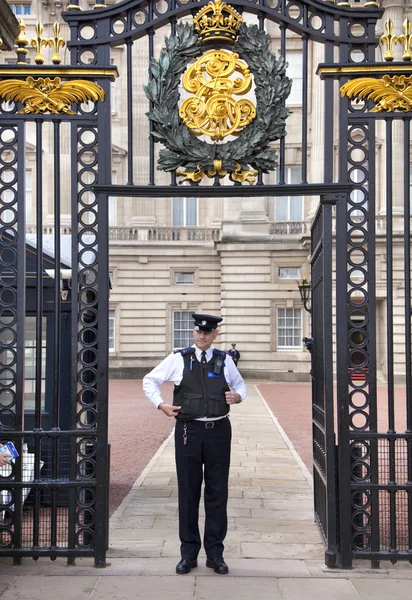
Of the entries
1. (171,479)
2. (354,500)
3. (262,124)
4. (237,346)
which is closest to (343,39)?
Answer: (262,124)

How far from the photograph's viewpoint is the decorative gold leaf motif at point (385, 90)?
7.41 metres

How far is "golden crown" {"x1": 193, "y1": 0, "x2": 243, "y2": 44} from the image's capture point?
7375 millimetres

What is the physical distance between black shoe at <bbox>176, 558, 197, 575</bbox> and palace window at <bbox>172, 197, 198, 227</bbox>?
103 feet

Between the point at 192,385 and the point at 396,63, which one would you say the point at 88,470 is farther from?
the point at 396,63

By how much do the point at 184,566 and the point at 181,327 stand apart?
1191 inches

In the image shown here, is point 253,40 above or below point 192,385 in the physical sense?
above

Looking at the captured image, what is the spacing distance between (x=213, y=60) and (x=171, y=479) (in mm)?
6382

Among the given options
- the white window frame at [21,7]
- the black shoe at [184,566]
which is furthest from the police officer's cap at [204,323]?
the white window frame at [21,7]

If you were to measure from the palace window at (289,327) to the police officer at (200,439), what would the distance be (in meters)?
28.8

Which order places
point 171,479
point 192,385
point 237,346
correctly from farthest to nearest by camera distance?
1. point 237,346
2. point 171,479
3. point 192,385

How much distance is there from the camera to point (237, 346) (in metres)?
35.1

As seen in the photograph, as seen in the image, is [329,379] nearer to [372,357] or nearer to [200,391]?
[372,357]

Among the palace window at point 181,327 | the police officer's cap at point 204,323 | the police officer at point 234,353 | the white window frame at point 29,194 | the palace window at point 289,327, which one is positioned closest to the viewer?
the police officer's cap at point 204,323

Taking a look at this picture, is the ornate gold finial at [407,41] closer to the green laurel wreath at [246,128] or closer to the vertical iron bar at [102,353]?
the green laurel wreath at [246,128]
